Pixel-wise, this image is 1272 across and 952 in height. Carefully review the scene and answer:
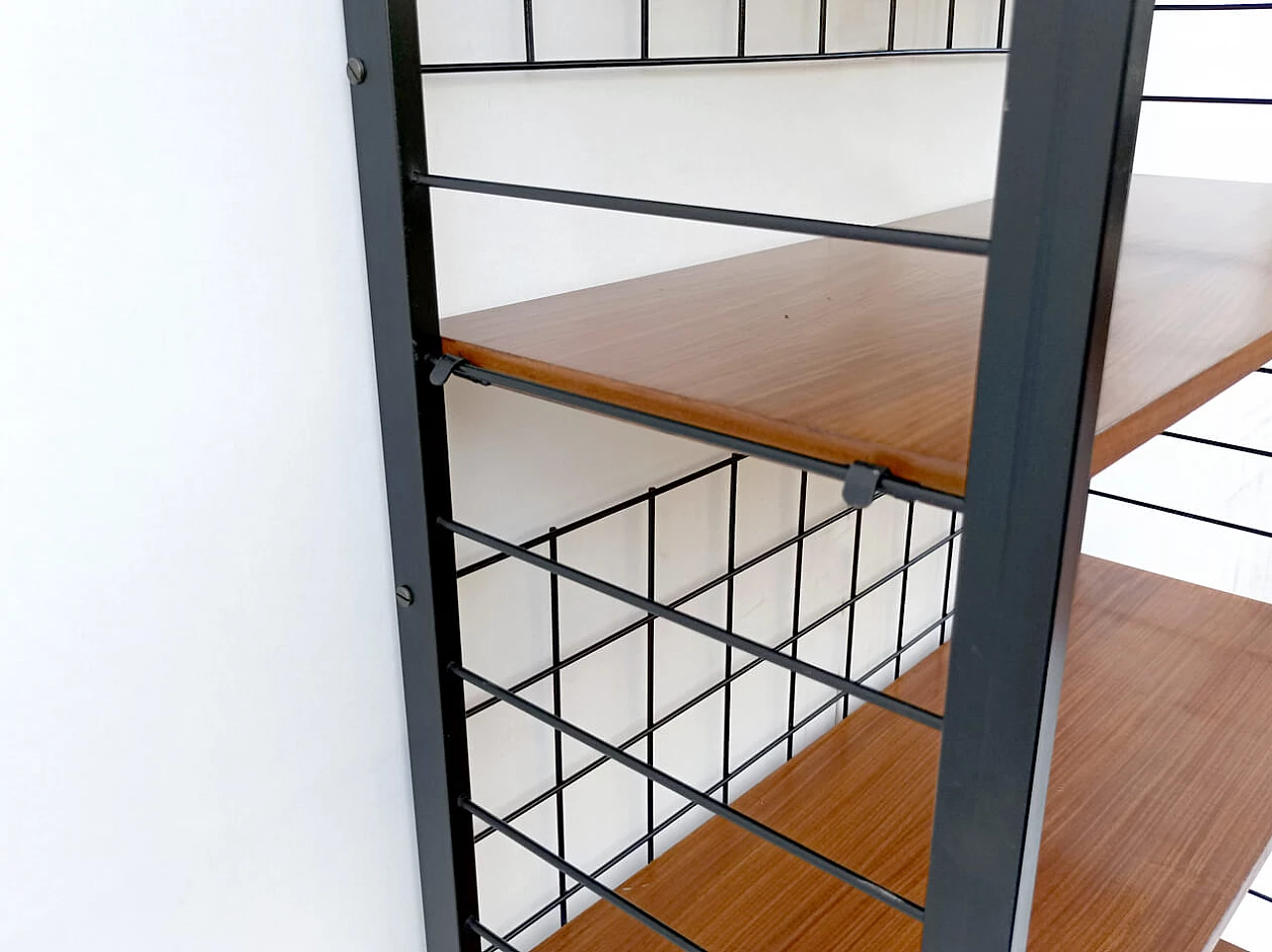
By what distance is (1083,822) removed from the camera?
101 cm

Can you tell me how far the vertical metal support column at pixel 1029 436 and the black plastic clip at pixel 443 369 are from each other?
1.19 feet

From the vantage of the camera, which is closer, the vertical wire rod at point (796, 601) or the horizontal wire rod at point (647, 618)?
the horizontal wire rod at point (647, 618)

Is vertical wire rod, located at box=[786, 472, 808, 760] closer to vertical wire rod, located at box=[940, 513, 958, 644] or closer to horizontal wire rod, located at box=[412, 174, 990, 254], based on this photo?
vertical wire rod, located at box=[940, 513, 958, 644]

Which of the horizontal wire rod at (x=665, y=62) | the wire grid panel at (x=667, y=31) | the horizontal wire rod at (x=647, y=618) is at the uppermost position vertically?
the wire grid panel at (x=667, y=31)

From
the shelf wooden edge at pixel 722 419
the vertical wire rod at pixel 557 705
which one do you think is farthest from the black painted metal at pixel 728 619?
the shelf wooden edge at pixel 722 419

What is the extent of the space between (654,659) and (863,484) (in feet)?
1.90

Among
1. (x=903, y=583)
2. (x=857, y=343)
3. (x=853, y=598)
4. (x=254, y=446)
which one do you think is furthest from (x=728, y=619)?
(x=254, y=446)

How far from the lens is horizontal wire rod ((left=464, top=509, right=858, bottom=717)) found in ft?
3.01

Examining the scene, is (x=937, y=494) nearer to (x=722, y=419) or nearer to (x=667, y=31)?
(x=722, y=419)

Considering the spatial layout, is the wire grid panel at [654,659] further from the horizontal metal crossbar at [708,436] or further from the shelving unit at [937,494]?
the horizontal metal crossbar at [708,436]

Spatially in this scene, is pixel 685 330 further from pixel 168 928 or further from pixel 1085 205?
pixel 168 928

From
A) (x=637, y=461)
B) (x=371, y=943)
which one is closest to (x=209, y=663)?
(x=371, y=943)

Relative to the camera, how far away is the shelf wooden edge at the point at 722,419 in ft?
1.68

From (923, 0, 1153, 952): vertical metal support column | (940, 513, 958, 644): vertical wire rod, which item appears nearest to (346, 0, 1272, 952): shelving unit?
(923, 0, 1153, 952): vertical metal support column
